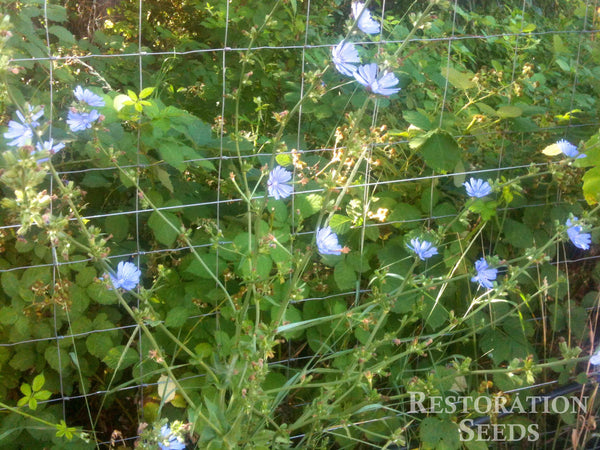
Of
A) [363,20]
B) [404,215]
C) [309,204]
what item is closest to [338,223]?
[309,204]

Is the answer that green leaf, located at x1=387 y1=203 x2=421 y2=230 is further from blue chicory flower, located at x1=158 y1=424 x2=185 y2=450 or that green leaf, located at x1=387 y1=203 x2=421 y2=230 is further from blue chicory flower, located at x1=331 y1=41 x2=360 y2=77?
blue chicory flower, located at x1=158 y1=424 x2=185 y2=450

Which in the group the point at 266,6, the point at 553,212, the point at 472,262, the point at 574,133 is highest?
the point at 266,6

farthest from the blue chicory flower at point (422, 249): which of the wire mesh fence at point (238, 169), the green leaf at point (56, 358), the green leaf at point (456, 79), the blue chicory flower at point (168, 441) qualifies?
the green leaf at point (56, 358)

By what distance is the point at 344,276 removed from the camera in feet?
6.68

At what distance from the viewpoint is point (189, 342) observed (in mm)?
1994

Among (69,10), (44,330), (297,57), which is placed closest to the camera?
(44,330)

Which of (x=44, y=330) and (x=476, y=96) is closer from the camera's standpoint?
(x=44, y=330)

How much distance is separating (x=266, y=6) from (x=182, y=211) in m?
0.80

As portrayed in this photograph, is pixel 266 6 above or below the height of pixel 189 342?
above

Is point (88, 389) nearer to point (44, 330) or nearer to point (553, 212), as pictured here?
point (44, 330)

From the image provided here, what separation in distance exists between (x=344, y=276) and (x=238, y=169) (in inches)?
17.9

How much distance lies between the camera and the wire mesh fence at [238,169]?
1811 mm

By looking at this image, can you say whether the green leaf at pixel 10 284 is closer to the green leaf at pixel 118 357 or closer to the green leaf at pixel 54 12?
the green leaf at pixel 118 357

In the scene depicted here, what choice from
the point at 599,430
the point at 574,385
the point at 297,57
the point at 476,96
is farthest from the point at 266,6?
the point at 599,430
